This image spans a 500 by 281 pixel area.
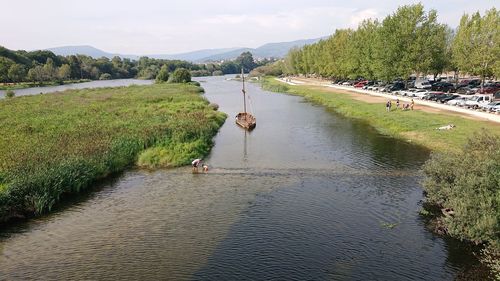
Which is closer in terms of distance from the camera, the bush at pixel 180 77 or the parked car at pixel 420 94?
the parked car at pixel 420 94

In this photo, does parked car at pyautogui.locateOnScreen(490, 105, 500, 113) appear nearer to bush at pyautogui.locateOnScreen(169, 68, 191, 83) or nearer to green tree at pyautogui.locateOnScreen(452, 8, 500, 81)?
green tree at pyautogui.locateOnScreen(452, 8, 500, 81)

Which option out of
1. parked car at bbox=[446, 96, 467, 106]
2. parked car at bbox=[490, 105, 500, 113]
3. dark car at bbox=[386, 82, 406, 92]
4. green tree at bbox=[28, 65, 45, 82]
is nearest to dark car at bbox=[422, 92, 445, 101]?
parked car at bbox=[446, 96, 467, 106]

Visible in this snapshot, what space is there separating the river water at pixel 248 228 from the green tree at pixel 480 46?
43205 mm

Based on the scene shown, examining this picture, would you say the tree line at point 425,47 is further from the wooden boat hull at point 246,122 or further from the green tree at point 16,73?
the green tree at point 16,73

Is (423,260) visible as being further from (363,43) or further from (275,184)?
(363,43)

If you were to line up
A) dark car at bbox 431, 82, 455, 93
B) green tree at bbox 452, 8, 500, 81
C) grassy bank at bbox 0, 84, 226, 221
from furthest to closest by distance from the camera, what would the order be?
1. dark car at bbox 431, 82, 455, 93
2. green tree at bbox 452, 8, 500, 81
3. grassy bank at bbox 0, 84, 226, 221

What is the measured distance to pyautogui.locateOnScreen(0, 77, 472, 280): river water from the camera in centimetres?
2052

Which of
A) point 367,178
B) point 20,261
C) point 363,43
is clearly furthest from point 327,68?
point 20,261

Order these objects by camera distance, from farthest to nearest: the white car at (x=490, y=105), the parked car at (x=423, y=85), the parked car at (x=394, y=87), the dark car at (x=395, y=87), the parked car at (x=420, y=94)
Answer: the parked car at (x=394, y=87) → the dark car at (x=395, y=87) → the parked car at (x=423, y=85) → the parked car at (x=420, y=94) → the white car at (x=490, y=105)

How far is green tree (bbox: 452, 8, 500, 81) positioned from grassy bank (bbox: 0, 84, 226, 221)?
49015 mm

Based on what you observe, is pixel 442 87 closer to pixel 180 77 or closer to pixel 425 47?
pixel 425 47

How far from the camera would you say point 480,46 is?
74.0 meters

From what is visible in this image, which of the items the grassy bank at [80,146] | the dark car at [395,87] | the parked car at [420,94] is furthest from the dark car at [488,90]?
the grassy bank at [80,146]

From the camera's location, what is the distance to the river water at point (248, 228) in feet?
67.3
